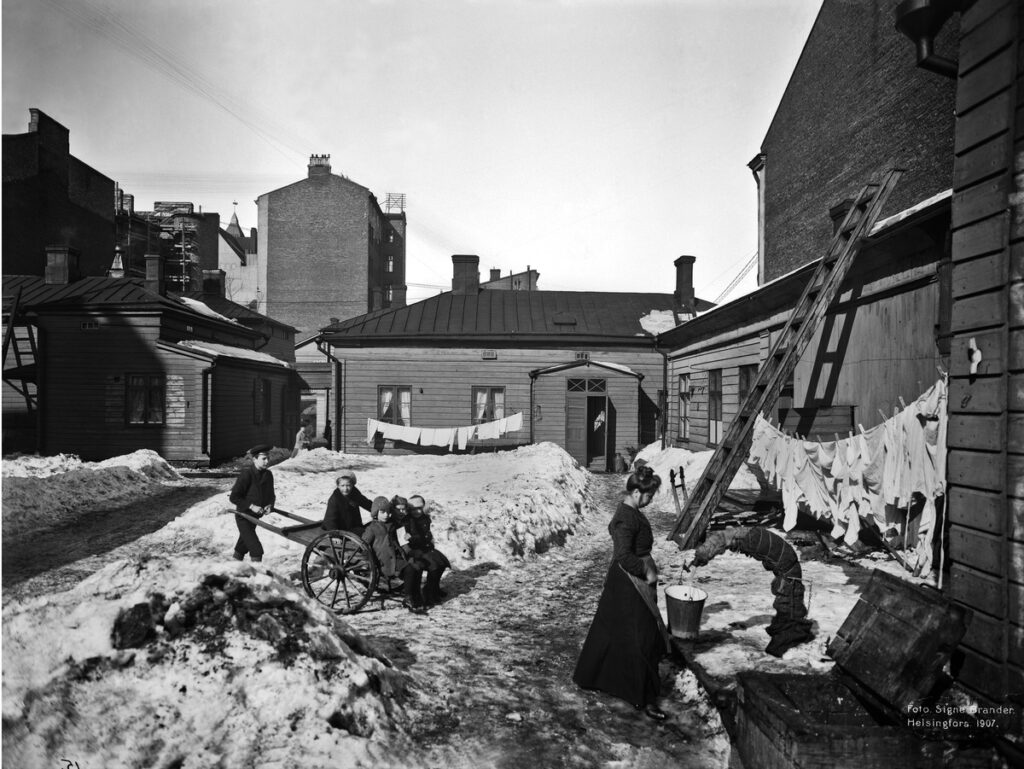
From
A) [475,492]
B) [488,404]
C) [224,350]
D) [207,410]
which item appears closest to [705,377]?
[488,404]

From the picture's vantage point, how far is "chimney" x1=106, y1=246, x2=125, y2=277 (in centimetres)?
1022

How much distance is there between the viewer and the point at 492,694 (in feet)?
16.9

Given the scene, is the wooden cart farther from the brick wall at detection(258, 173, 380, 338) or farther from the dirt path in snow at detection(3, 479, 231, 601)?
the brick wall at detection(258, 173, 380, 338)

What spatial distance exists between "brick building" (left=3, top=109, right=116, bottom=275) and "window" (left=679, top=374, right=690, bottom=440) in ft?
55.2

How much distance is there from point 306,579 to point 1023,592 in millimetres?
7036

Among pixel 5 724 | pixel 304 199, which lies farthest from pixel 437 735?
pixel 304 199

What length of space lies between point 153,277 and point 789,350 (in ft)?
44.4

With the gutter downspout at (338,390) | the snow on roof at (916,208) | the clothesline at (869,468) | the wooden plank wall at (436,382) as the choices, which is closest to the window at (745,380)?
the clothesline at (869,468)

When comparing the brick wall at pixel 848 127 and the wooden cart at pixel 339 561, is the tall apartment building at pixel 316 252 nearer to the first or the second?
the brick wall at pixel 848 127

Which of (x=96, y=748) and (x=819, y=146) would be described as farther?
(x=819, y=146)

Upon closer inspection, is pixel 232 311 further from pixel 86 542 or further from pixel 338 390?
pixel 86 542

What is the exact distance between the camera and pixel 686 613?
6090mm

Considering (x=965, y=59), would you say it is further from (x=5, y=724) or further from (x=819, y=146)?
(x=819, y=146)

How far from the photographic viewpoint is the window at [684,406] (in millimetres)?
19719
